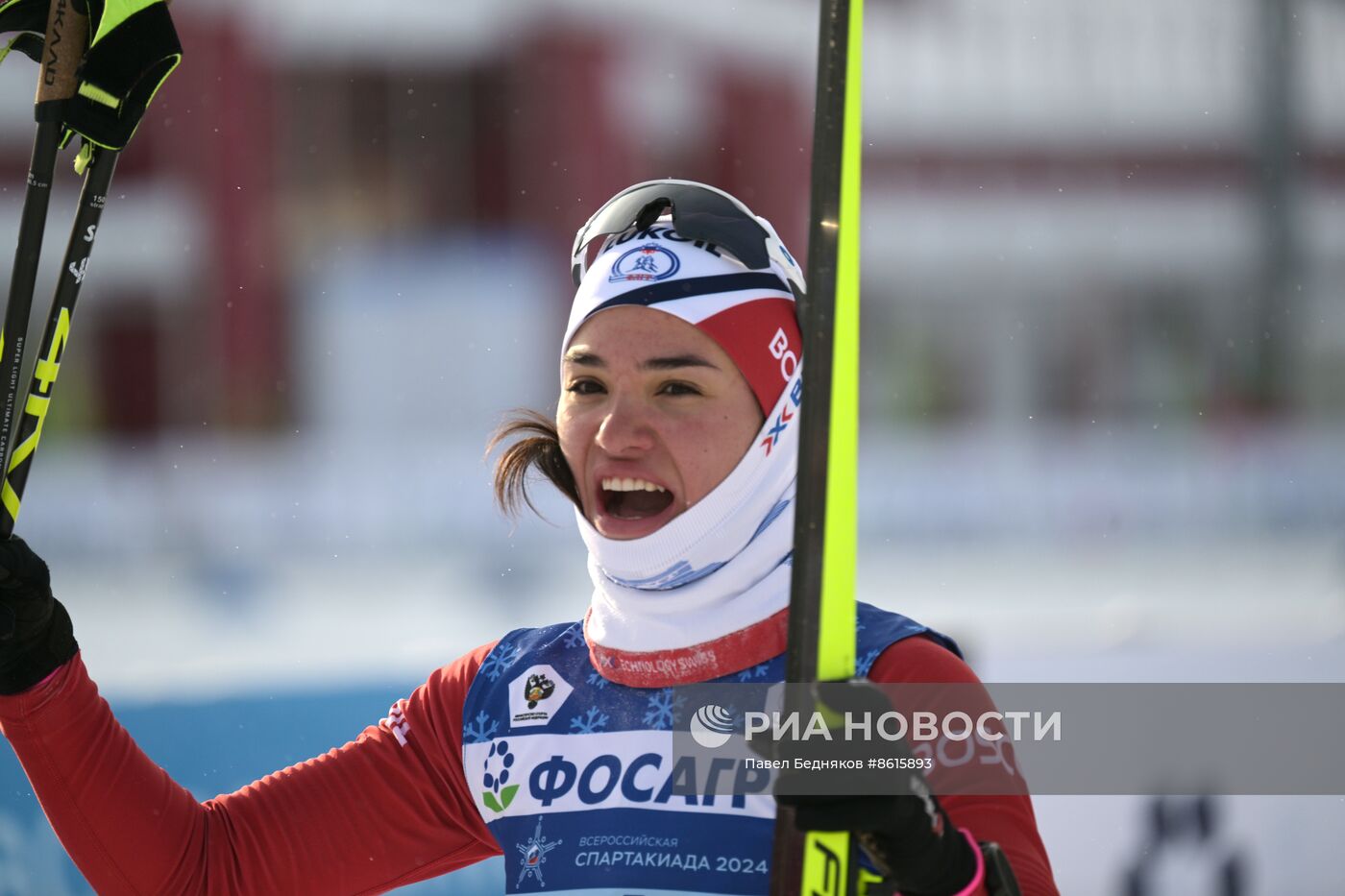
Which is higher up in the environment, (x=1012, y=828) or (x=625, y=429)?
(x=625, y=429)

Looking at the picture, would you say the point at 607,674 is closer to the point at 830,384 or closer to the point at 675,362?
the point at 675,362

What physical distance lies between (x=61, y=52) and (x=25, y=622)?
74cm

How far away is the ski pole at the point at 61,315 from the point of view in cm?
215

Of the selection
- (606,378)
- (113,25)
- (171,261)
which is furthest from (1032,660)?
(171,261)

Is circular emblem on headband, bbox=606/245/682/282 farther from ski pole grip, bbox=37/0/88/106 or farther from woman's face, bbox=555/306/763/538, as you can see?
ski pole grip, bbox=37/0/88/106

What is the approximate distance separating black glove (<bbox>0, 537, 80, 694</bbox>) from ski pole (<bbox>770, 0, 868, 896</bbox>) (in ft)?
3.27

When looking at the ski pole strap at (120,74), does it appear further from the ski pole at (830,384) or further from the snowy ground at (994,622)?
the snowy ground at (994,622)

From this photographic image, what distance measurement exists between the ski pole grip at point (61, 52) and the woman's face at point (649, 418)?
753 millimetres

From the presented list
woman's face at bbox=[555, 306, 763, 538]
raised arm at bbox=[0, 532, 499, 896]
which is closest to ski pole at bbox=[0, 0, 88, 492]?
raised arm at bbox=[0, 532, 499, 896]

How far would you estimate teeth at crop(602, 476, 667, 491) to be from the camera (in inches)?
84.3

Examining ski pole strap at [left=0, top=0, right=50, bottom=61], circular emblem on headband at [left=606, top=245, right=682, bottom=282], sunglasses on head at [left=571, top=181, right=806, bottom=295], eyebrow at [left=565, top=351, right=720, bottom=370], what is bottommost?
eyebrow at [left=565, top=351, right=720, bottom=370]

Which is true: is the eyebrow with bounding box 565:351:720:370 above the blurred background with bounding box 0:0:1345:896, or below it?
below

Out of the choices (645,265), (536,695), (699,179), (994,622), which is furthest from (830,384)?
(699,179)

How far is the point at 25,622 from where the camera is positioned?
2025 millimetres
